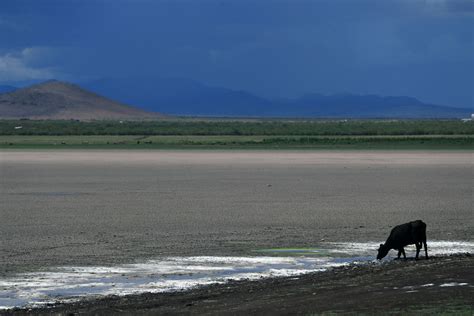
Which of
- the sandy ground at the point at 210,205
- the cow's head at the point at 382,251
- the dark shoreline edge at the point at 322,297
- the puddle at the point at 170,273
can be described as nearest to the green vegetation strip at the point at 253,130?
the sandy ground at the point at 210,205

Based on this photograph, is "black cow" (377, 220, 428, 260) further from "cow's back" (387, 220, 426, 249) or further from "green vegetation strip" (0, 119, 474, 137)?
"green vegetation strip" (0, 119, 474, 137)

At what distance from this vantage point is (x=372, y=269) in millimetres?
14844

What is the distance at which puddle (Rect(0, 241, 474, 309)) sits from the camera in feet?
45.0

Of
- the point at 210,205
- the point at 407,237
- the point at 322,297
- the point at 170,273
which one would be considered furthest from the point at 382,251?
the point at 210,205

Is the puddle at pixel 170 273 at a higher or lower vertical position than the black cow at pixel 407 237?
lower

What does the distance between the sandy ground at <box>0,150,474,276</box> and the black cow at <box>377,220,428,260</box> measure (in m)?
2.74

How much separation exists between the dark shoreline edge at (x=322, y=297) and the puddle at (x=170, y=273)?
22.9 inches

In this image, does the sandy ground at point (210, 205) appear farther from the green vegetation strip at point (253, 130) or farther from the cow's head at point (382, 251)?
the green vegetation strip at point (253, 130)

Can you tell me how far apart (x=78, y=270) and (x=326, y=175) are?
23.3 meters

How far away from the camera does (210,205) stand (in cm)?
2630

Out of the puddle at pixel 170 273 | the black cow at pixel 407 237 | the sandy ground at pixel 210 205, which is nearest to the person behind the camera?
the puddle at pixel 170 273

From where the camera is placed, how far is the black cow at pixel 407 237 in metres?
15.7

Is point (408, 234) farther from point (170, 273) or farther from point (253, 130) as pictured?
point (253, 130)

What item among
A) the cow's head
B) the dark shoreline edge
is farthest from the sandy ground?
the dark shoreline edge
